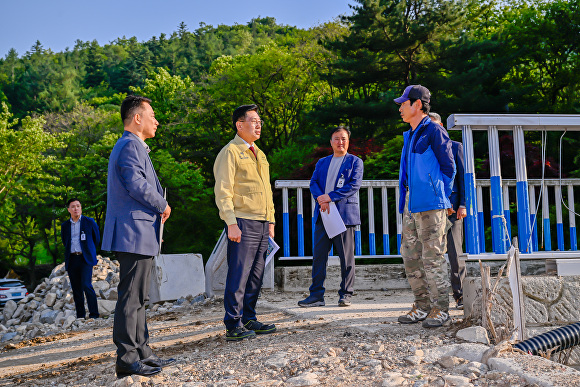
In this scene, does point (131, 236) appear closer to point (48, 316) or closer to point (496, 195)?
point (496, 195)

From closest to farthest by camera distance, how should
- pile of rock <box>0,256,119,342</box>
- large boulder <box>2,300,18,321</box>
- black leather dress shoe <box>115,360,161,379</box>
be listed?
black leather dress shoe <box>115,360,161,379</box> < pile of rock <box>0,256,119,342</box> < large boulder <box>2,300,18,321</box>

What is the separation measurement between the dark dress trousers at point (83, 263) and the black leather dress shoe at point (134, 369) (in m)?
5.12

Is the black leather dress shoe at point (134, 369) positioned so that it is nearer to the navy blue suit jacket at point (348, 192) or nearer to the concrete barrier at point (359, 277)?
the navy blue suit jacket at point (348, 192)

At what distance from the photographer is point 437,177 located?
424 cm

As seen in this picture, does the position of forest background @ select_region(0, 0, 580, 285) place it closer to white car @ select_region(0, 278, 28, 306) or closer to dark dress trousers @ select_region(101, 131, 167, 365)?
white car @ select_region(0, 278, 28, 306)

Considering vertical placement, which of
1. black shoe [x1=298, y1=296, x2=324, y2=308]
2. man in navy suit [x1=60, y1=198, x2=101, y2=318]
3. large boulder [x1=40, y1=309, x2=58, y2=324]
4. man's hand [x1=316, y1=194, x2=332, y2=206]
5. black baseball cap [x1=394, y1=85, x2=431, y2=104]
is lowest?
large boulder [x1=40, y1=309, x2=58, y2=324]

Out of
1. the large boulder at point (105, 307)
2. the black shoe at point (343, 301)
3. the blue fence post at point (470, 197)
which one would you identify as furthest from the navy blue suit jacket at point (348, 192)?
the large boulder at point (105, 307)

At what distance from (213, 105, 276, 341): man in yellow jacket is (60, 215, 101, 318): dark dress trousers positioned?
4.41 metres

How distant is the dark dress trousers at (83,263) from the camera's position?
8.20m

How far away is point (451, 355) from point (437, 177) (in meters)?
1.46

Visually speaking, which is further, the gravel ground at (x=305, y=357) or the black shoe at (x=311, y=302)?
the black shoe at (x=311, y=302)

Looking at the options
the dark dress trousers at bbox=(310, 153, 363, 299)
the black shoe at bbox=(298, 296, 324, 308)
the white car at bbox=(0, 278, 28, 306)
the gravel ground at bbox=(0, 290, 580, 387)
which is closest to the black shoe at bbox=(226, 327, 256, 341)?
the gravel ground at bbox=(0, 290, 580, 387)

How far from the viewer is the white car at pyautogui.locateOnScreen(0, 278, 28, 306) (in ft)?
82.8

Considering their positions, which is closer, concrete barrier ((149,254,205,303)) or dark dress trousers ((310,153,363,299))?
dark dress trousers ((310,153,363,299))
